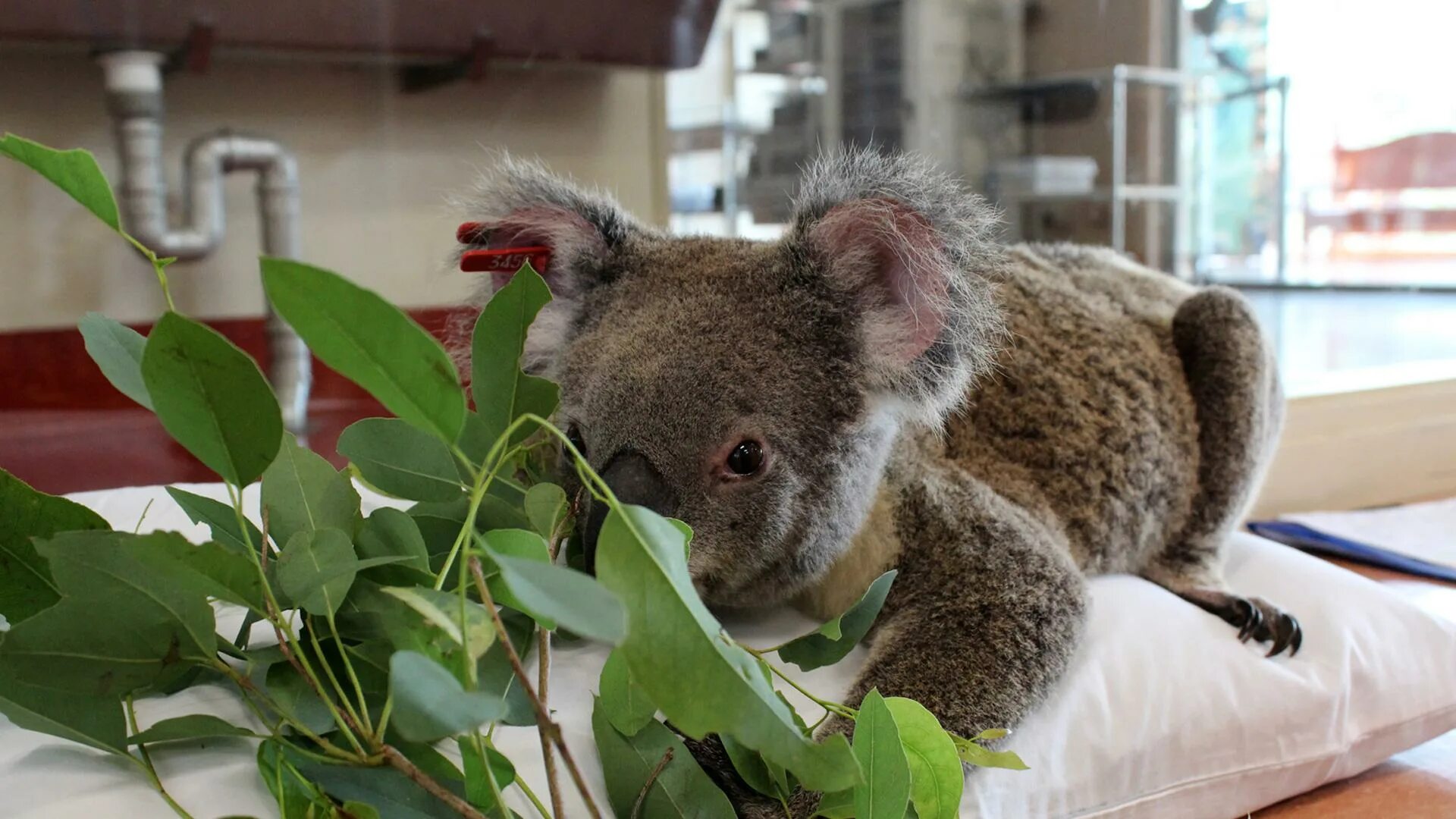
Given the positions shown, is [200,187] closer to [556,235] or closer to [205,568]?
[556,235]

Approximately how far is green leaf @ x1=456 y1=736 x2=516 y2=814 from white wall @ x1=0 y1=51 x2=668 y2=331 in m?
1.46

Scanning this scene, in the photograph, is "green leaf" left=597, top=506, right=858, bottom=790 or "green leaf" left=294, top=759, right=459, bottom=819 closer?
"green leaf" left=597, top=506, right=858, bottom=790

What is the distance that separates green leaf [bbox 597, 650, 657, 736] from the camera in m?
0.77

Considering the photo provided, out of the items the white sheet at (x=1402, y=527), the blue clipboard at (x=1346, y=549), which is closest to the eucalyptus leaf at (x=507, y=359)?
the blue clipboard at (x=1346, y=549)

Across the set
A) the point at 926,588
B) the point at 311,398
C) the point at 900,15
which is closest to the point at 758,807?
the point at 926,588

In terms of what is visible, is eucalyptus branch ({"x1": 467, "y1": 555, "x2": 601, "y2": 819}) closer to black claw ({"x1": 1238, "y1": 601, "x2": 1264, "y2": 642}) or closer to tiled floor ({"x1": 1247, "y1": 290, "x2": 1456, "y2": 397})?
black claw ({"x1": 1238, "y1": 601, "x2": 1264, "y2": 642})

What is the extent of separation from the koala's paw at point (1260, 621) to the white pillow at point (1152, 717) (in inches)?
0.7

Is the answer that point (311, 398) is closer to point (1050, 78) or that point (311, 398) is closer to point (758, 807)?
point (758, 807)

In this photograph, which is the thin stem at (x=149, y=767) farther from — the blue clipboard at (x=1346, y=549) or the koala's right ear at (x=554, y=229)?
the blue clipboard at (x=1346, y=549)

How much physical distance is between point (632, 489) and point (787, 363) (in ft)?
0.58

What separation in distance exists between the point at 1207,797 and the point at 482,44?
2.05 metres

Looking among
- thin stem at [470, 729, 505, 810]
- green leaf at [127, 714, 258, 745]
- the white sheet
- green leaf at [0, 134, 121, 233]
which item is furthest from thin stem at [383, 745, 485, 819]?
the white sheet

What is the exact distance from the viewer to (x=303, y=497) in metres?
0.84

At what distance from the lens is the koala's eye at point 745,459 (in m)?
0.96
